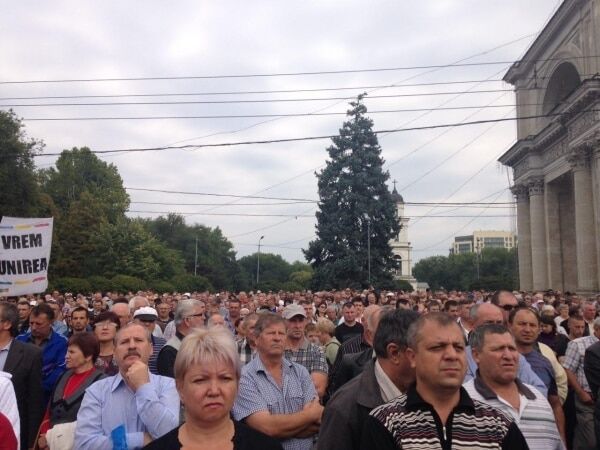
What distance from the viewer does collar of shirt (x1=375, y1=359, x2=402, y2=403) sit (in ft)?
12.6

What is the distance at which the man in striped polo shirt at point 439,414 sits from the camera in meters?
3.06

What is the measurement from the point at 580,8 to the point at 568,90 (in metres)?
9.04

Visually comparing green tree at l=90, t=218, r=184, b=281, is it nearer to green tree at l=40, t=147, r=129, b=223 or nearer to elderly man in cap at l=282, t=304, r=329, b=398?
green tree at l=40, t=147, r=129, b=223

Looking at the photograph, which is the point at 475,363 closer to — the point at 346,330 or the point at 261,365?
the point at 261,365

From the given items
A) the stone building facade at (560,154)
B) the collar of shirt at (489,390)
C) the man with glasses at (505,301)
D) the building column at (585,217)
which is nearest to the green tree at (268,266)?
the stone building facade at (560,154)

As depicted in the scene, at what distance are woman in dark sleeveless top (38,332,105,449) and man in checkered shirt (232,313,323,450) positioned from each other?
1523 millimetres

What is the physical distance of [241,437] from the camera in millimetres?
3027

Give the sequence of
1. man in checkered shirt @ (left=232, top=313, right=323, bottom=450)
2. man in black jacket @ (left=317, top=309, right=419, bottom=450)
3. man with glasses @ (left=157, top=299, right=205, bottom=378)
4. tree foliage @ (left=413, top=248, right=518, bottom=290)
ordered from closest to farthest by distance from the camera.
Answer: man in black jacket @ (left=317, top=309, right=419, bottom=450) → man in checkered shirt @ (left=232, top=313, right=323, bottom=450) → man with glasses @ (left=157, top=299, right=205, bottom=378) → tree foliage @ (left=413, top=248, right=518, bottom=290)

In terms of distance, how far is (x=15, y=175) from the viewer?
39.7 meters

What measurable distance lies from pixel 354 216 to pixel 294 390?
46.5 metres

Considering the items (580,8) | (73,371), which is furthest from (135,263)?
(73,371)

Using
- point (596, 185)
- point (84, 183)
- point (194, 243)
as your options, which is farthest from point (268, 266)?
point (596, 185)

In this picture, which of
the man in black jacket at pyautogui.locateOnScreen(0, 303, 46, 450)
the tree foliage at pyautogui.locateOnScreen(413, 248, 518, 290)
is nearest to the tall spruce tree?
the man in black jacket at pyautogui.locateOnScreen(0, 303, 46, 450)

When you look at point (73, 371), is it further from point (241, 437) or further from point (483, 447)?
point (483, 447)
